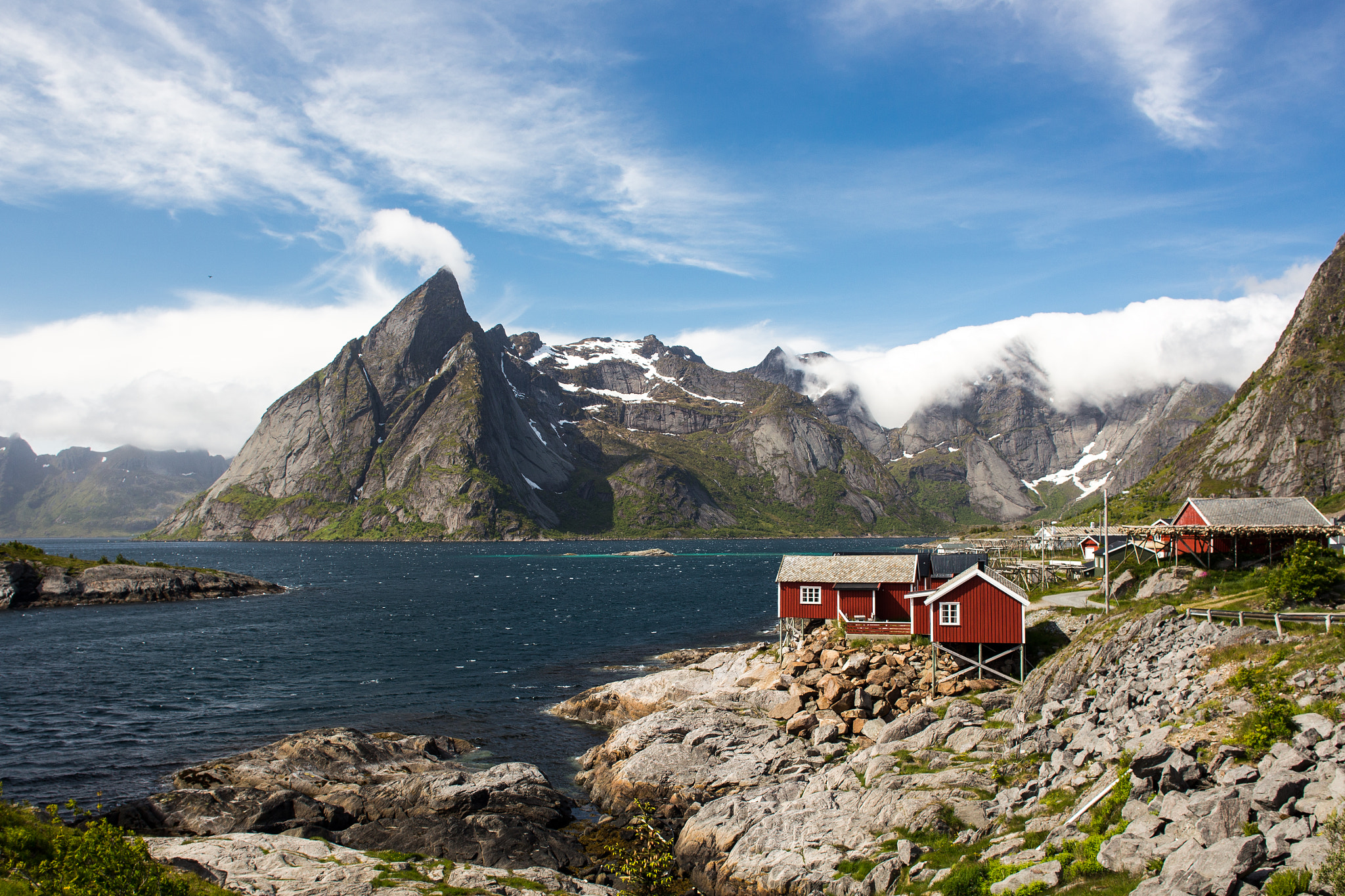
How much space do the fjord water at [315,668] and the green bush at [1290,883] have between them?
31085mm

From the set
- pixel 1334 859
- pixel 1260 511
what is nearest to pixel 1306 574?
pixel 1260 511

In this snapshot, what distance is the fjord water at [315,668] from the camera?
1655 inches

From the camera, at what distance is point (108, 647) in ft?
241

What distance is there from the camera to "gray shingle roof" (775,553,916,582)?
52750 mm

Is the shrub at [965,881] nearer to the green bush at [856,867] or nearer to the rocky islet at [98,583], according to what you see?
the green bush at [856,867]

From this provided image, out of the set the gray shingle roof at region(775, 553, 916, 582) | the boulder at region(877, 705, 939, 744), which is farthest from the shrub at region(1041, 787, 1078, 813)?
the gray shingle roof at region(775, 553, 916, 582)

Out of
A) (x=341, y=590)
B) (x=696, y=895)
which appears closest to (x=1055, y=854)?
(x=696, y=895)

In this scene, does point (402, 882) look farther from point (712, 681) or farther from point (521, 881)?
point (712, 681)

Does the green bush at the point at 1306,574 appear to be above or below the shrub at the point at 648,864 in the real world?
above

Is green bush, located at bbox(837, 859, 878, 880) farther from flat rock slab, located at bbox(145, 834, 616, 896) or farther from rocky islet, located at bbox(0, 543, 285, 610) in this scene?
rocky islet, located at bbox(0, 543, 285, 610)

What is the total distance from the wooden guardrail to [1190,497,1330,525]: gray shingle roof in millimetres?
23231

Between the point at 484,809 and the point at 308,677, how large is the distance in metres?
36.3

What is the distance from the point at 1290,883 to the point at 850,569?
42396 mm

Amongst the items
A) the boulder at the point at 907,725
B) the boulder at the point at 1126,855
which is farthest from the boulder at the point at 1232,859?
the boulder at the point at 907,725
